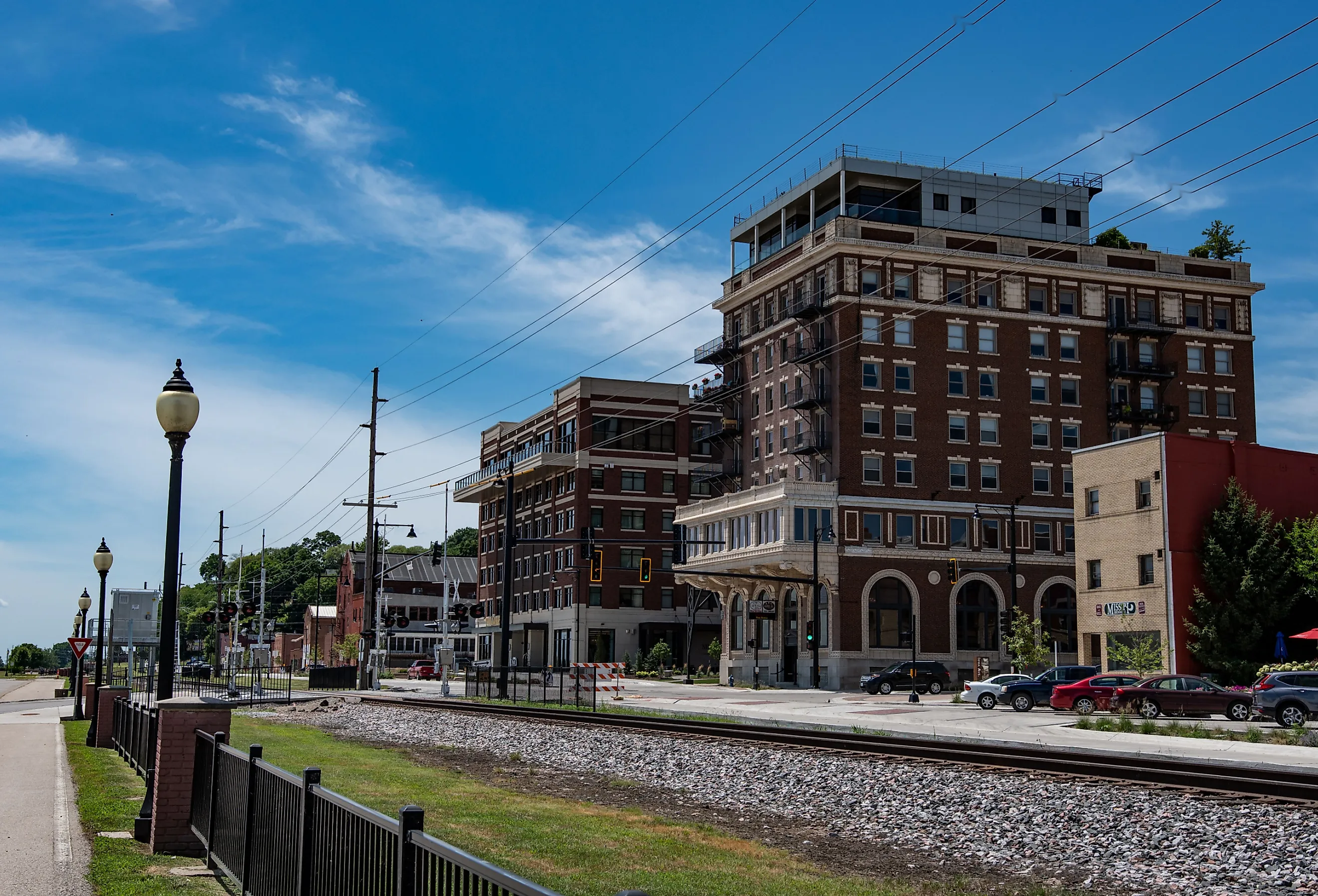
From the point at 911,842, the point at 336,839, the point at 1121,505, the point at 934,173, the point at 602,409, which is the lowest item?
the point at 911,842

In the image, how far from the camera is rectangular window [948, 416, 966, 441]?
264 feet

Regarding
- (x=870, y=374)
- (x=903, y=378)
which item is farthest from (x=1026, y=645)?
(x=870, y=374)

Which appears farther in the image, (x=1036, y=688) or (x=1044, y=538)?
(x=1044, y=538)

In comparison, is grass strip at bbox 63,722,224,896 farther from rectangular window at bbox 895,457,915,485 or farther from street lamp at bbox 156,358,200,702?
rectangular window at bbox 895,457,915,485

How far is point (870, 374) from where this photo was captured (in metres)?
78.8

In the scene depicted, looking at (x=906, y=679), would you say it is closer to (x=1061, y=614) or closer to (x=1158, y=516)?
(x=1158, y=516)

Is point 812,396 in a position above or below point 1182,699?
above

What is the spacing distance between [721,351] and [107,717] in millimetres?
65898

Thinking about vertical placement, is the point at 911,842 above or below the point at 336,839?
below

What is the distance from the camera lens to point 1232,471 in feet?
190

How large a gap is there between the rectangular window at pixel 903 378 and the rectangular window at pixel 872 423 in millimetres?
2196

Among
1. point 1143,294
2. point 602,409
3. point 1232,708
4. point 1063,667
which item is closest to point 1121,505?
point 1063,667

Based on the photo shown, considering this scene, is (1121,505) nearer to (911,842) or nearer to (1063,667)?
(1063,667)

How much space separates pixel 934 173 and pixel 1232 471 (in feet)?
116
